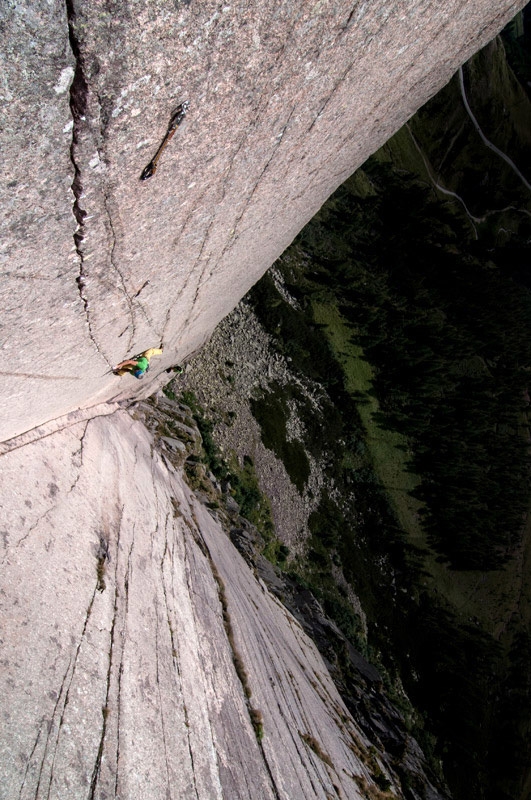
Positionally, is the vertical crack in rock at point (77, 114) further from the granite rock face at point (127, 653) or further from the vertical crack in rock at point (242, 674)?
the vertical crack in rock at point (242, 674)

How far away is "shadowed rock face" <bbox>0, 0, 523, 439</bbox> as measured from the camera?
2.02 meters

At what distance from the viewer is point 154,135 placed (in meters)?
2.61

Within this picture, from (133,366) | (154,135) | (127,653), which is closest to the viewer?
(154,135)

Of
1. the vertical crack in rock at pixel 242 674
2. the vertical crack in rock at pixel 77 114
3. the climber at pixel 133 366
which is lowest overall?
the vertical crack in rock at pixel 242 674

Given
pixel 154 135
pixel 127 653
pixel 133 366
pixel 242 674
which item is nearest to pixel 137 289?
pixel 154 135

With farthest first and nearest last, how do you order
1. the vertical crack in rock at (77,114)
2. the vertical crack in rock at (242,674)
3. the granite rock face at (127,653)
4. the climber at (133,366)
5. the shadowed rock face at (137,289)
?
the vertical crack in rock at (242,674)
the climber at (133,366)
the granite rock face at (127,653)
the shadowed rock face at (137,289)
the vertical crack in rock at (77,114)

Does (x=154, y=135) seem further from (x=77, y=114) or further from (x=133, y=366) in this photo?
(x=133, y=366)

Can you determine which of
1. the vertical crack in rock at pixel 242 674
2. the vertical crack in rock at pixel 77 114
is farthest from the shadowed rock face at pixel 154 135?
the vertical crack in rock at pixel 242 674

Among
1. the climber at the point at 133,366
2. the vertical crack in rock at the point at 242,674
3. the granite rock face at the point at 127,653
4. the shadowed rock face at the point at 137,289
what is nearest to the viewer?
the shadowed rock face at the point at 137,289

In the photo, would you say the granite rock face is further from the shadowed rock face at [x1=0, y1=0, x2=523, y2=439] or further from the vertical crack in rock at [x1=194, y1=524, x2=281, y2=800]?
the shadowed rock face at [x1=0, y1=0, x2=523, y2=439]

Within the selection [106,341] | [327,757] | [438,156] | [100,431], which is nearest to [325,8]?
[106,341]

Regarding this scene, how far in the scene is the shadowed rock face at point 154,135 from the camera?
79.4 inches

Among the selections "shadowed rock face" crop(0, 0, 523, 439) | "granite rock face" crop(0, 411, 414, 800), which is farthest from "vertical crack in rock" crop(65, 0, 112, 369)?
"granite rock face" crop(0, 411, 414, 800)

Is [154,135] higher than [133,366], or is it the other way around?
[154,135]
